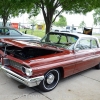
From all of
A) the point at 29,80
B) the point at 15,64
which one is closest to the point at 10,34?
the point at 15,64

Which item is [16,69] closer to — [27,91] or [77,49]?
[27,91]

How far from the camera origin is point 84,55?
4.88 meters

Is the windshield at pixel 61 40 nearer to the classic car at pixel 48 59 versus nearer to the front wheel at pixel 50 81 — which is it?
the classic car at pixel 48 59

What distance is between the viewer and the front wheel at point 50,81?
A: 3788 millimetres

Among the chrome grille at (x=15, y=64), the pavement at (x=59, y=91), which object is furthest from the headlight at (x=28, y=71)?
the pavement at (x=59, y=91)

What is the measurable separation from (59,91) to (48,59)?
0.93 meters

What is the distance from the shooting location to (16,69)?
12.6ft

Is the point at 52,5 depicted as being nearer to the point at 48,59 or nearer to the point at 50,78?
the point at 48,59

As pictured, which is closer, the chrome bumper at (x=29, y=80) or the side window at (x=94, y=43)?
the chrome bumper at (x=29, y=80)

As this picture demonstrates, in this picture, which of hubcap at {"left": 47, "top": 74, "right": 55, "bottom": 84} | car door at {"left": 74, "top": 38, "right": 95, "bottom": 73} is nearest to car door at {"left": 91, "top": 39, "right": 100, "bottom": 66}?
car door at {"left": 74, "top": 38, "right": 95, "bottom": 73}

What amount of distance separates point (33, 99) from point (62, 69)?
117cm

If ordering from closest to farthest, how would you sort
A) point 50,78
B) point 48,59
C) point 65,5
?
point 48,59
point 50,78
point 65,5

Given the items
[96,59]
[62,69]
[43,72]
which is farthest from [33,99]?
[96,59]

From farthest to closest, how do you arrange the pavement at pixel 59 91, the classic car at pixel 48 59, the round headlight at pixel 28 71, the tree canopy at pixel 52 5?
the tree canopy at pixel 52 5
the pavement at pixel 59 91
the classic car at pixel 48 59
the round headlight at pixel 28 71
